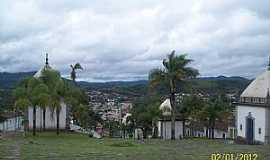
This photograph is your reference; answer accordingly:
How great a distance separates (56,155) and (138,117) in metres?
34.5

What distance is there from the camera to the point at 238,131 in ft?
155

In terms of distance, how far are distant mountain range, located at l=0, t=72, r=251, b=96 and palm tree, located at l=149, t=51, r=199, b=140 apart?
4.13 feet

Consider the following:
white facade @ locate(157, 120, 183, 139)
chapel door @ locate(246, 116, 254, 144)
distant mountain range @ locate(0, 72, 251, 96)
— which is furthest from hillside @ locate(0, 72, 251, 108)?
chapel door @ locate(246, 116, 254, 144)

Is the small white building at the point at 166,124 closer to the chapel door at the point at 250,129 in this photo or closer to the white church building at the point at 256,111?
the white church building at the point at 256,111

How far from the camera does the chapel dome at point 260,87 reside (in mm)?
41875

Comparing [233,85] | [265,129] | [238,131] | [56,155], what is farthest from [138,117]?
[233,85]

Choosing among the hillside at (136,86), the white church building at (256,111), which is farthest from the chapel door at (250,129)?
the hillside at (136,86)

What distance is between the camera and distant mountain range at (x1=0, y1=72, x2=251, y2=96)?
63869 mm

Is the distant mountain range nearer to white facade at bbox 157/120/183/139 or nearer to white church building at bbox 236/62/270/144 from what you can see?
white facade at bbox 157/120/183/139

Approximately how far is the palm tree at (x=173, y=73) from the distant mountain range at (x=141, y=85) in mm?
1259

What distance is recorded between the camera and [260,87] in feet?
140

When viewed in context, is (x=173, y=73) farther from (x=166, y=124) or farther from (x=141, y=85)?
(x=141, y=85)

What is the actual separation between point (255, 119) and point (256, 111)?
802mm

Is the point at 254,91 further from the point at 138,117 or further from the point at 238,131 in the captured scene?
the point at 138,117
